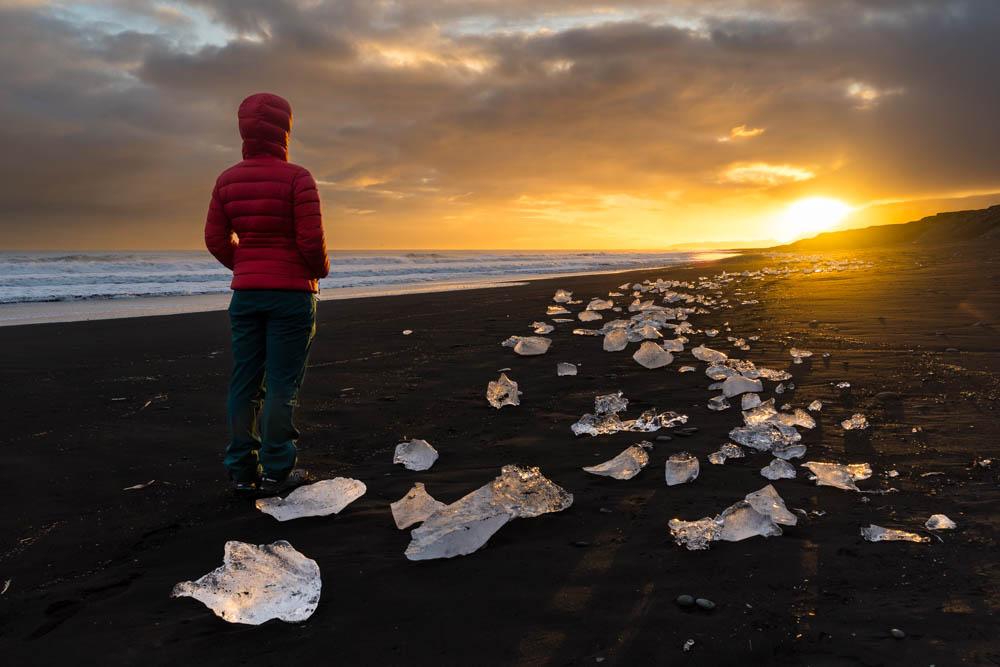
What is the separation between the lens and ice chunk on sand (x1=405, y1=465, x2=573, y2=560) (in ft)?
6.57

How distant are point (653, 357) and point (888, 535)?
2.99 m

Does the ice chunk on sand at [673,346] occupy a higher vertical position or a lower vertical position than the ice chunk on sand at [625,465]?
higher

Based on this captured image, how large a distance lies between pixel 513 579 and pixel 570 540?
1.05 feet

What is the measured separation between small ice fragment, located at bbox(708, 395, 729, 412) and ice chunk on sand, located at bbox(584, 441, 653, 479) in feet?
3.35

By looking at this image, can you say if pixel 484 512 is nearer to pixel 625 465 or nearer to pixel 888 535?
pixel 625 465

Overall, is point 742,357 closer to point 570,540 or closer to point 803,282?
point 570,540

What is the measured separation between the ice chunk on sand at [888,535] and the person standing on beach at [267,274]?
8.08 feet

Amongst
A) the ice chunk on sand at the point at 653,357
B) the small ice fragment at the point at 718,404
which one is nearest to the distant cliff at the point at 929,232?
the ice chunk on sand at the point at 653,357

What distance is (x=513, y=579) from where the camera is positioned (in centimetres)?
181

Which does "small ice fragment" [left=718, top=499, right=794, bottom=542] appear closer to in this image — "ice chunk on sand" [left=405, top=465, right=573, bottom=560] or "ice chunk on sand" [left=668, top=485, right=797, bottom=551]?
"ice chunk on sand" [left=668, top=485, right=797, bottom=551]

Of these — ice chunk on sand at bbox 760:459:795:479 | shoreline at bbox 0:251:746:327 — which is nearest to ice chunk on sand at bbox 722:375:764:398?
ice chunk on sand at bbox 760:459:795:479

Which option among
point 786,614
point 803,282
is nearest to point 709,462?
point 786,614

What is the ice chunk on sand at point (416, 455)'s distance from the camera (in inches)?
114

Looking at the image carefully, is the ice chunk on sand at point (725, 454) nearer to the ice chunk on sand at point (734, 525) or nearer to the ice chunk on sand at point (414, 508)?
the ice chunk on sand at point (734, 525)
